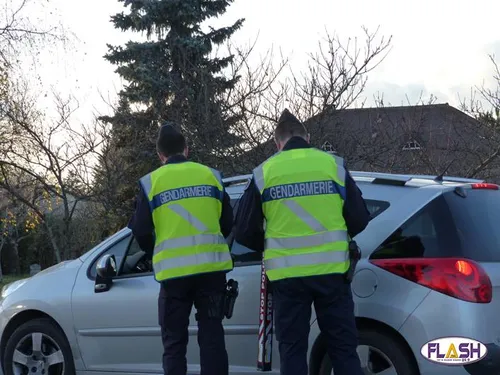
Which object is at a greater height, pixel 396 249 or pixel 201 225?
pixel 201 225

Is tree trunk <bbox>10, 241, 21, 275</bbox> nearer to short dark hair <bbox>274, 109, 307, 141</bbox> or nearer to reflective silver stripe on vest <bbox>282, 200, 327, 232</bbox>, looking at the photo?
short dark hair <bbox>274, 109, 307, 141</bbox>

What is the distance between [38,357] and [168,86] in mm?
10675

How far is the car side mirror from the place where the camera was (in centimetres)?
532

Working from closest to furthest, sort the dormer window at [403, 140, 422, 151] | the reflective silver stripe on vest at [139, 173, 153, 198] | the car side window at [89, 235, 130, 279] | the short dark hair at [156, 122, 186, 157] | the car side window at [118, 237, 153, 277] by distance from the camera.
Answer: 1. the reflective silver stripe on vest at [139, 173, 153, 198]
2. the short dark hair at [156, 122, 186, 157]
3. the car side window at [118, 237, 153, 277]
4. the car side window at [89, 235, 130, 279]
5. the dormer window at [403, 140, 422, 151]

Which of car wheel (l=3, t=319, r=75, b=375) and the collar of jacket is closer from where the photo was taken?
the collar of jacket

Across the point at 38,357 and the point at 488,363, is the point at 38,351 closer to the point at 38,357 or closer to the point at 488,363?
the point at 38,357

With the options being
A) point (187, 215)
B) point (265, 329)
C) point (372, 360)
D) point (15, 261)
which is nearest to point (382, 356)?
point (372, 360)

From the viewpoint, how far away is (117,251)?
18.6 feet

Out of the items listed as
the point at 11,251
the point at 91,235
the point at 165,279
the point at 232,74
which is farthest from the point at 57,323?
the point at 11,251

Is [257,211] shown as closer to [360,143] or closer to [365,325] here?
[365,325]

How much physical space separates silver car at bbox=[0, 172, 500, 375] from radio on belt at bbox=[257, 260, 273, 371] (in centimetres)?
21

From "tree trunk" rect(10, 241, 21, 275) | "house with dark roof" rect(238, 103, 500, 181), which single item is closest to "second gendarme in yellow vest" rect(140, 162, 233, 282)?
"house with dark roof" rect(238, 103, 500, 181)

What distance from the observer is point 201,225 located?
4.55 metres

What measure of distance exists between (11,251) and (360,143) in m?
38.9
